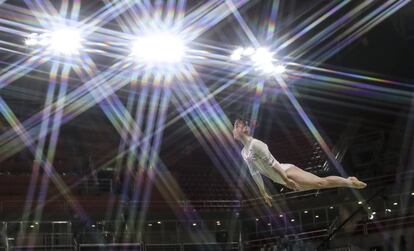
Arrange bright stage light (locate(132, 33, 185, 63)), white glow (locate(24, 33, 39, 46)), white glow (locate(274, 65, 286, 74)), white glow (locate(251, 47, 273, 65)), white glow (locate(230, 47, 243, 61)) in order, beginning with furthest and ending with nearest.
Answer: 1. white glow (locate(274, 65, 286, 74))
2. white glow (locate(251, 47, 273, 65))
3. white glow (locate(230, 47, 243, 61))
4. bright stage light (locate(132, 33, 185, 63))
5. white glow (locate(24, 33, 39, 46))

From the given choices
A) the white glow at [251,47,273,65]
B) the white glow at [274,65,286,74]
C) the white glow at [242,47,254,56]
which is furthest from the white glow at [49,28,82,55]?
the white glow at [274,65,286,74]

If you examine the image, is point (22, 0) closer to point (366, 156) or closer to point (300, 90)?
point (300, 90)

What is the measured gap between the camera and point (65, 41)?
1147cm

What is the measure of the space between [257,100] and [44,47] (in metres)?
6.44

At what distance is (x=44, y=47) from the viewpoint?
1179 centimetres

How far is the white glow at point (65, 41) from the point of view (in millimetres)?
11156

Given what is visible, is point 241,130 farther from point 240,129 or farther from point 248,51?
point 248,51

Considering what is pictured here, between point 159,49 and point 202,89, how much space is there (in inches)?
105

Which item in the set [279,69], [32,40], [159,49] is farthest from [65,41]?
[279,69]

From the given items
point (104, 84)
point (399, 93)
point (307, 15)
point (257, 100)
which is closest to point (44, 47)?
point (104, 84)

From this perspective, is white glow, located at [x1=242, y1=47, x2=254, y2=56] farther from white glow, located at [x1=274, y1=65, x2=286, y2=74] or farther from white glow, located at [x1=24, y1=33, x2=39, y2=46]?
white glow, located at [x1=24, y1=33, x2=39, y2=46]

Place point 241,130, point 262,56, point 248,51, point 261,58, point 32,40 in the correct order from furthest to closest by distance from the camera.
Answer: point 261,58 → point 262,56 → point 248,51 → point 32,40 → point 241,130

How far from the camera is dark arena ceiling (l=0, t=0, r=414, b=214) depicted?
36.3 ft

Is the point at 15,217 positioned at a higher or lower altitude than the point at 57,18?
lower
